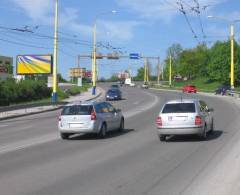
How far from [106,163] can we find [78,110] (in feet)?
29.6

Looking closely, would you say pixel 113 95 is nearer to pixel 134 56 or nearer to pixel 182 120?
pixel 134 56

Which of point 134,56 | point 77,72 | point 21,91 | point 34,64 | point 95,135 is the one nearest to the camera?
point 95,135

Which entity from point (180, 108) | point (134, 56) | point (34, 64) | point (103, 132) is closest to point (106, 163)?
point (180, 108)

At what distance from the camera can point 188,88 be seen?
99.9 metres

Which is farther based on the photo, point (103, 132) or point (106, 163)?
point (103, 132)

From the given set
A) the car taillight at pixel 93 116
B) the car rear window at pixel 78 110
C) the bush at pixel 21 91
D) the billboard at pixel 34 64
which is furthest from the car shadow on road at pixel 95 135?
the billboard at pixel 34 64

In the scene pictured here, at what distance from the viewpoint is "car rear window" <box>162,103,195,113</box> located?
2148 cm

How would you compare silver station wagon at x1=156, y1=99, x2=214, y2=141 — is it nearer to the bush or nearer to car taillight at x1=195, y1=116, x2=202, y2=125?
car taillight at x1=195, y1=116, x2=202, y2=125

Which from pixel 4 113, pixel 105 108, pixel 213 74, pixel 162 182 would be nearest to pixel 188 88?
pixel 213 74

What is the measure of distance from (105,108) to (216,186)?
13.8 metres

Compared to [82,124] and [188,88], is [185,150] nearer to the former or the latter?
[82,124]

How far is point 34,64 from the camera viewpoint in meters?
83.0

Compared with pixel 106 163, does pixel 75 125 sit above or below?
above

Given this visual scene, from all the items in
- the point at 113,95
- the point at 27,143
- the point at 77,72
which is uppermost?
the point at 77,72
